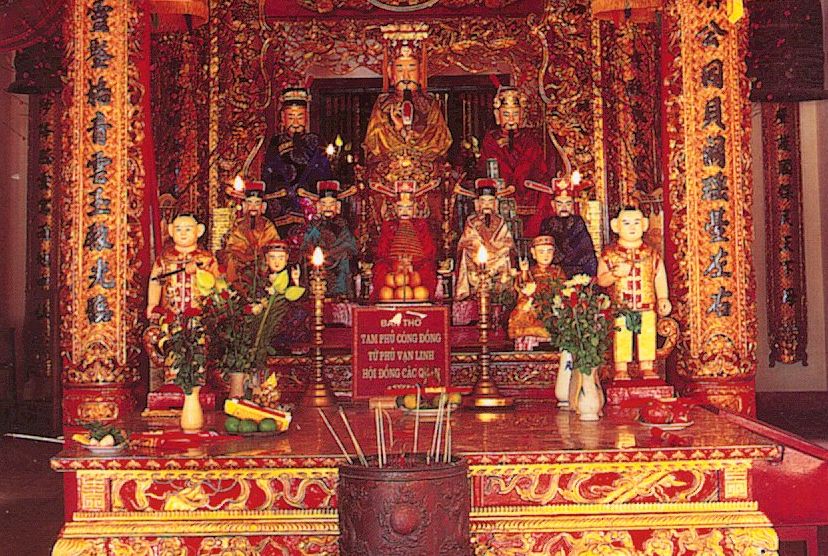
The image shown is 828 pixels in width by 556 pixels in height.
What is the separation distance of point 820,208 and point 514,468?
5.45 m

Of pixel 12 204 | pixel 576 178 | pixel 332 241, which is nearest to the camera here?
pixel 576 178

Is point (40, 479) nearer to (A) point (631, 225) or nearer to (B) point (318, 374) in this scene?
(B) point (318, 374)

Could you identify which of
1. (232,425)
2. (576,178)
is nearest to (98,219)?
(232,425)

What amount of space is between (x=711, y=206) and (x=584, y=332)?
115 centimetres

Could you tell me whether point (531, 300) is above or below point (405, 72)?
below

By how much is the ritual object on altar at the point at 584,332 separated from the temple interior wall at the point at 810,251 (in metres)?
4.11

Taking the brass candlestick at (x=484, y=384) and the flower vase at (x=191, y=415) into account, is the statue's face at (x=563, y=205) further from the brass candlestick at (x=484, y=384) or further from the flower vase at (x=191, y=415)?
the flower vase at (x=191, y=415)

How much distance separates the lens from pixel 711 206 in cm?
511

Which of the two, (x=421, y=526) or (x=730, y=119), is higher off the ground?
(x=730, y=119)

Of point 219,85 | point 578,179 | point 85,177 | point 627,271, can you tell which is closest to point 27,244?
point 219,85

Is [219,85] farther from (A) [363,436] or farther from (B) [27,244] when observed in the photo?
(A) [363,436]

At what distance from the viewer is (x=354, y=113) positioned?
27.8 ft

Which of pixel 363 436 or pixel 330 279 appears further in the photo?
pixel 330 279

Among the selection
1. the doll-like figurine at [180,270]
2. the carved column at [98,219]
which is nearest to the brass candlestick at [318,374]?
the doll-like figurine at [180,270]
